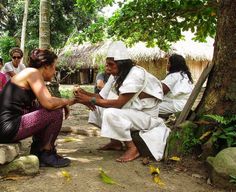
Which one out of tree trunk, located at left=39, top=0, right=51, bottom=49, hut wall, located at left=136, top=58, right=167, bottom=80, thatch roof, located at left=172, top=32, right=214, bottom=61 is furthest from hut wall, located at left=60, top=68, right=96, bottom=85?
tree trunk, located at left=39, top=0, right=51, bottom=49

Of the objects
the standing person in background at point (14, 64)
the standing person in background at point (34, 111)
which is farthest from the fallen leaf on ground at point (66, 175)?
the standing person in background at point (14, 64)

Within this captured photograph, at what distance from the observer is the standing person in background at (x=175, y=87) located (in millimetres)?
5715

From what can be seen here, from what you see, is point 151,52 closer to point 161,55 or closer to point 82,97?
point 161,55

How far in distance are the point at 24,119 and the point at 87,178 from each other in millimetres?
858

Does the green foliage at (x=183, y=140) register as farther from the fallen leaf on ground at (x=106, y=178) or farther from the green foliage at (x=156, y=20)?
the green foliage at (x=156, y=20)

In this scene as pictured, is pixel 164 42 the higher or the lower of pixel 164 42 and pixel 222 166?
the higher

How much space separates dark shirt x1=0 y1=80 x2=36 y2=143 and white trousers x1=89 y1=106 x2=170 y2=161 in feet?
3.22

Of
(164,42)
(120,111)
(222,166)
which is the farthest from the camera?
(164,42)

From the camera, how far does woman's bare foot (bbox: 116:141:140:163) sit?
3.95 metres

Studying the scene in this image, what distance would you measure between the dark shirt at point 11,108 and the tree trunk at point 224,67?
7.14 ft

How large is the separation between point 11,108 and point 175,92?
9.95 ft

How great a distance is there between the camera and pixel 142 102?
14.1 feet

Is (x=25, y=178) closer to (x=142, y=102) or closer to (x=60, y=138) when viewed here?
(x=142, y=102)

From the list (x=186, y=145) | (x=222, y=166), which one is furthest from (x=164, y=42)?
(x=222, y=166)
